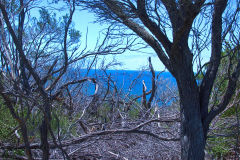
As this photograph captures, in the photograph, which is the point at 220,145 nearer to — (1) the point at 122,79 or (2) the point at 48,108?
(1) the point at 122,79

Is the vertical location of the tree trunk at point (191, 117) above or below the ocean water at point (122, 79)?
below

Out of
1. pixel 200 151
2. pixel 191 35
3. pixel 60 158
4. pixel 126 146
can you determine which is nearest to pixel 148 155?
pixel 126 146

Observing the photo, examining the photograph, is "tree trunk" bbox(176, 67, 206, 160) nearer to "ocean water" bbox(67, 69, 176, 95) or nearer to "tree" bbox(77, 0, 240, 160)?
"tree" bbox(77, 0, 240, 160)

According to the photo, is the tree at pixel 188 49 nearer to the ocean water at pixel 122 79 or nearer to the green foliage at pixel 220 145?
the green foliage at pixel 220 145

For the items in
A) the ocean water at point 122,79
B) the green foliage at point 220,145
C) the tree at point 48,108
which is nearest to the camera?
the tree at point 48,108

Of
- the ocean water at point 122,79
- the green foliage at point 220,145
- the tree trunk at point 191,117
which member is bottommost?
the green foliage at point 220,145

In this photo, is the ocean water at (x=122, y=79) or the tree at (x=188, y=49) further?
the ocean water at (x=122, y=79)

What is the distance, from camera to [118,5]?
383 centimetres

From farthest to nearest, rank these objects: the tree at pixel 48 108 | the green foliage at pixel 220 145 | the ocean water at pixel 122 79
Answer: the ocean water at pixel 122 79 → the green foliage at pixel 220 145 → the tree at pixel 48 108

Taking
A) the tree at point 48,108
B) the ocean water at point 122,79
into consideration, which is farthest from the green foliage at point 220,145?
the ocean water at point 122,79

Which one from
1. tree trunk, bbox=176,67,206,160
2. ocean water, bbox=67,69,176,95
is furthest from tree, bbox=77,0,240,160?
ocean water, bbox=67,69,176,95

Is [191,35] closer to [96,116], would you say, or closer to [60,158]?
[60,158]

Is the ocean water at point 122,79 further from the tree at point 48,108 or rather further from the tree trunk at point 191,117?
the tree trunk at point 191,117

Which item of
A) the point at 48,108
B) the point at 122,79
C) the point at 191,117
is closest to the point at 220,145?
the point at 191,117
